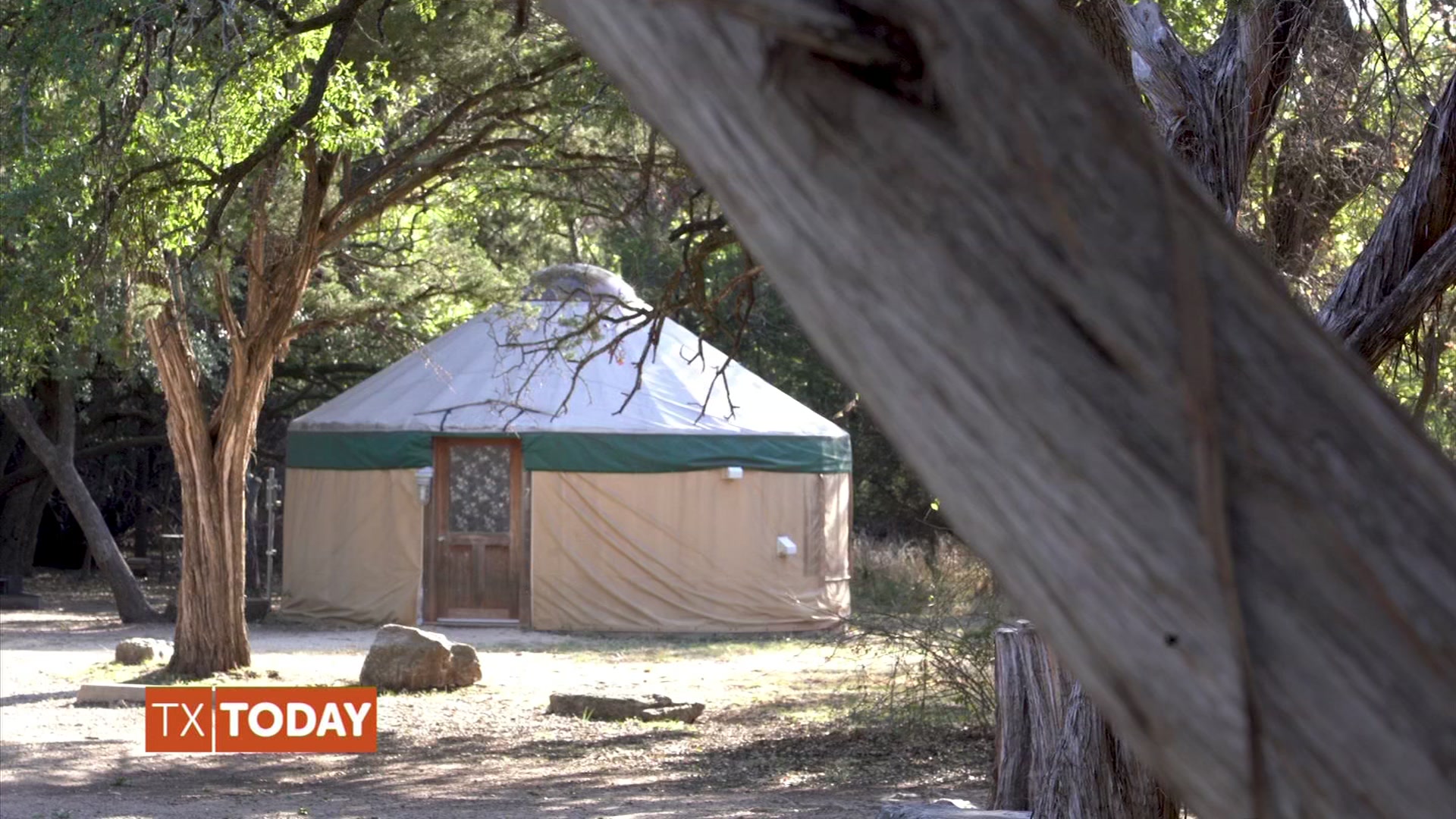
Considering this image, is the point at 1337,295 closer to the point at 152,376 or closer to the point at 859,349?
the point at 859,349

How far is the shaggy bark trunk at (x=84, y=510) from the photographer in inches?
599

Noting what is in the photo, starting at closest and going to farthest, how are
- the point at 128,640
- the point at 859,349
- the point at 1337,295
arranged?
the point at 859,349 < the point at 1337,295 < the point at 128,640

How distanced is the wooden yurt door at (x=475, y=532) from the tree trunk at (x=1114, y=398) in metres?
14.6

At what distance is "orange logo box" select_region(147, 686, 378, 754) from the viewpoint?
29.7ft

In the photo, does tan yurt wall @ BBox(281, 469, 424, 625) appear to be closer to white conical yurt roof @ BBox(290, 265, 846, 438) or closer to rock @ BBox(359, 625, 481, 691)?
white conical yurt roof @ BBox(290, 265, 846, 438)

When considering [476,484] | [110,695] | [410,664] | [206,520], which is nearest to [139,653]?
[110,695]

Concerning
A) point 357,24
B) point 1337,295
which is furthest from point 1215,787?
point 357,24

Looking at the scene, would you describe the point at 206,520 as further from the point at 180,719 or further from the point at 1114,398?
the point at 1114,398

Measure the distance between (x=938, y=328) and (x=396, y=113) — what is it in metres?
9.40

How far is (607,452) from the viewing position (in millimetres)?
15055

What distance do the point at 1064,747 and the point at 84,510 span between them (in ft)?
44.9

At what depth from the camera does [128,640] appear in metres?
11.6

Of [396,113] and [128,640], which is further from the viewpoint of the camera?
[128,640]

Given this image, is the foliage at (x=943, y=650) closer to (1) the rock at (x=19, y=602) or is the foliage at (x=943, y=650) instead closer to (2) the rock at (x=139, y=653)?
(2) the rock at (x=139, y=653)
